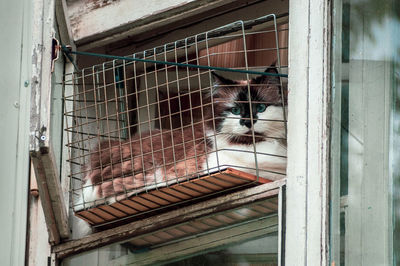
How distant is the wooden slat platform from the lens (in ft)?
7.57

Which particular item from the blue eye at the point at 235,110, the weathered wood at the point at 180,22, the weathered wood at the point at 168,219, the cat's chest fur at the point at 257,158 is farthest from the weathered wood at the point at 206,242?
the weathered wood at the point at 180,22

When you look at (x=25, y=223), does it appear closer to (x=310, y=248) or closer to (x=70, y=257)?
(x=70, y=257)

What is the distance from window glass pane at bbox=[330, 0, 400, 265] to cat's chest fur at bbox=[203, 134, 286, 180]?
1.43 ft

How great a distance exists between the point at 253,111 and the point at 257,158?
18 cm

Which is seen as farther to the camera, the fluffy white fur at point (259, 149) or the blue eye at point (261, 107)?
the blue eye at point (261, 107)

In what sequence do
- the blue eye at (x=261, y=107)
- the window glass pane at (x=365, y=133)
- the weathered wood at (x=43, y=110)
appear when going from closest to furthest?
the window glass pane at (x=365, y=133), the weathered wood at (x=43, y=110), the blue eye at (x=261, y=107)

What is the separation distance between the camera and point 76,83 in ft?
9.21

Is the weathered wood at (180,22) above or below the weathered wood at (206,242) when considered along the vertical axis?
above

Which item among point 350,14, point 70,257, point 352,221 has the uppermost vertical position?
point 350,14

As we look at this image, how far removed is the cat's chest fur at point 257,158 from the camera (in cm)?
250

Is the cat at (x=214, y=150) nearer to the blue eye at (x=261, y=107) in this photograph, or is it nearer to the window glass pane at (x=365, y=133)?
the blue eye at (x=261, y=107)

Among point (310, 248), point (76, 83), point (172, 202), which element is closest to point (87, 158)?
point (76, 83)

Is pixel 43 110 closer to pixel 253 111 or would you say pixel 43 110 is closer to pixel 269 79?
pixel 253 111

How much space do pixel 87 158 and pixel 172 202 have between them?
1.74 feet
